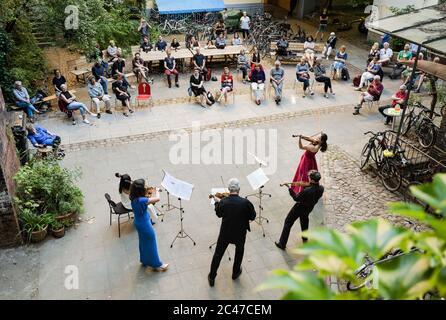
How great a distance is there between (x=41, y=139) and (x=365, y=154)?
7.80 metres

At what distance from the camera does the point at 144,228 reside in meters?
7.08

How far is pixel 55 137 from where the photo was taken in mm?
11062

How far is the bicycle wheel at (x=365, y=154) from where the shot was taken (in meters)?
10.4

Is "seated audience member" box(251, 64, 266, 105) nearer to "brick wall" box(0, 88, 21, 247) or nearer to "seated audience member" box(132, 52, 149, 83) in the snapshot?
"seated audience member" box(132, 52, 149, 83)

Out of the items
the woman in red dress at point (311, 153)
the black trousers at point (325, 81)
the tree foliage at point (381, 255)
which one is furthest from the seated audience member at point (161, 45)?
the tree foliage at point (381, 255)

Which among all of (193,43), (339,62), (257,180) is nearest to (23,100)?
(193,43)

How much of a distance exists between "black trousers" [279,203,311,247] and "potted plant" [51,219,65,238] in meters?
4.04

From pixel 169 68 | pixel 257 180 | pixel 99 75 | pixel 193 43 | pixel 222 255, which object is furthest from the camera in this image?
pixel 193 43

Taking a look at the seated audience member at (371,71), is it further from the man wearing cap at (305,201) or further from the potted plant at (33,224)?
the potted plant at (33,224)

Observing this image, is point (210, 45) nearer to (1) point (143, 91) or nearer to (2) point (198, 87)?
(2) point (198, 87)

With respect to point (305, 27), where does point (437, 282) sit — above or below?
above

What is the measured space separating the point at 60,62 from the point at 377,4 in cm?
1335
